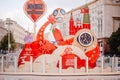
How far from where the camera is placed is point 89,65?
22.1 m

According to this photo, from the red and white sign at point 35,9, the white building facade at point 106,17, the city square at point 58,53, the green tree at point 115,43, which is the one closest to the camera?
the city square at point 58,53

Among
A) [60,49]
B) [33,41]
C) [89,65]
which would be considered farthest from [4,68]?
[89,65]

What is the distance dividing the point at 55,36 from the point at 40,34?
3.70 feet

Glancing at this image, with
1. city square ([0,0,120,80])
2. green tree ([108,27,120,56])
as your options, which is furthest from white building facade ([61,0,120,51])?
city square ([0,0,120,80])

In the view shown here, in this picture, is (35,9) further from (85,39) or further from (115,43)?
(115,43)

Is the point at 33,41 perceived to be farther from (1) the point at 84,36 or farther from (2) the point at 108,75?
(2) the point at 108,75

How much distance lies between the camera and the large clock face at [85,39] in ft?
73.7

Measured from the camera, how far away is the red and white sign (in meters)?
24.1

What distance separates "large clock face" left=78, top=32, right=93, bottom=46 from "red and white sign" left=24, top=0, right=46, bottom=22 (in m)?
3.25

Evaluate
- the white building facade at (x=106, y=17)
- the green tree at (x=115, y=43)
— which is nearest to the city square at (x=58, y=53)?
the green tree at (x=115, y=43)

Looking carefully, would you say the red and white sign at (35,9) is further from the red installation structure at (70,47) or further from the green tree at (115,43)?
the green tree at (115,43)

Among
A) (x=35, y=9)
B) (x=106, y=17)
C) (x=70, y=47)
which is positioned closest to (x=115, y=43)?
(x=106, y=17)

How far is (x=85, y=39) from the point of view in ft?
73.9

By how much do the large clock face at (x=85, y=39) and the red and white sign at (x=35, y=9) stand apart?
325cm
